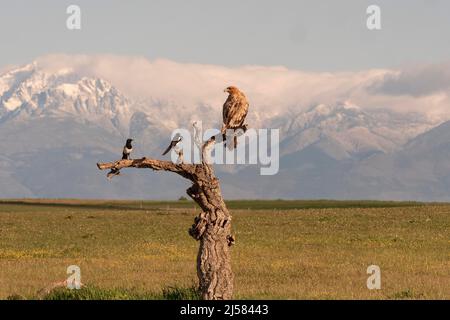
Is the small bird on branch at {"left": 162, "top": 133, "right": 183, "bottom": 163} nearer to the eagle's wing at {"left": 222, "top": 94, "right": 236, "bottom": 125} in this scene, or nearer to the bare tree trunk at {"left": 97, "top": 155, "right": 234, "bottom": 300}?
the bare tree trunk at {"left": 97, "top": 155, "right": 234, "bottom": 300}

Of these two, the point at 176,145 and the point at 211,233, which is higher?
the point at 176,145

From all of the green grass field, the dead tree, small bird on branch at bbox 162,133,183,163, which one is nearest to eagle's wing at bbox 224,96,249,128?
the dead tree

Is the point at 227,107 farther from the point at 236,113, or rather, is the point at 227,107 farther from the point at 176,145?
the point at 176,145

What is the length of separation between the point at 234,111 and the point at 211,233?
10.6 ft

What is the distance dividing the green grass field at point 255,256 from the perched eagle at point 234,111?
4.74 metres

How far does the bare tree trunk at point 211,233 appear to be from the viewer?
23.6 m

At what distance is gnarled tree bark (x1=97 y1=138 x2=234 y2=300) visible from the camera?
2356 cm

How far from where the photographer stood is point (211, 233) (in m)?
23.8

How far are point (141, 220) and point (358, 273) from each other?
44.2m

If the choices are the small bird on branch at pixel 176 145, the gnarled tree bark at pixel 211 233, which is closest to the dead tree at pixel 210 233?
the gnarled tree bark at pixel 211 233

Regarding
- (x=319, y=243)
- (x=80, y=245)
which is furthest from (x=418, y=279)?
(x=80, y=245)

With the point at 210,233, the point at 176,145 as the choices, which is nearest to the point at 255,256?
the point at 210,233

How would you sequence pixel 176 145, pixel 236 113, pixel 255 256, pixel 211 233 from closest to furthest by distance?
pixel 176 145, pixel 236 113, pixel 211 233, pixel 255 256
